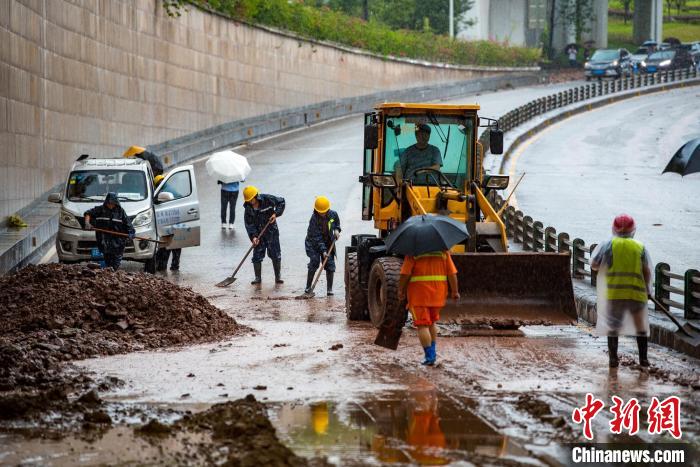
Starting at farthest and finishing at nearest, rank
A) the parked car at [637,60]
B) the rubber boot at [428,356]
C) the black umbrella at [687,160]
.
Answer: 1. the parked car at [637,60]
2. the black umbrella at [687,160]
3. the rubber boot at [428,356]

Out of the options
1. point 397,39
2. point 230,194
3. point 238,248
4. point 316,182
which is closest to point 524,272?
point 238,248

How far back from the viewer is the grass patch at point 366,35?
5438 centimetres

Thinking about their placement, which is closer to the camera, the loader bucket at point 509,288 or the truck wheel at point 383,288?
the truck wheel at point 383,288

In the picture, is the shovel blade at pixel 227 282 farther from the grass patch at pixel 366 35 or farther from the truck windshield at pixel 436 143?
the grass patch at pixel 366 35

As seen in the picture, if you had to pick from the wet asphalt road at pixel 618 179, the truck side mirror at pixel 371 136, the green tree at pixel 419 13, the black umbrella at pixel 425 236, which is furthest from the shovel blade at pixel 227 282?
the green tree at pixel 419 13

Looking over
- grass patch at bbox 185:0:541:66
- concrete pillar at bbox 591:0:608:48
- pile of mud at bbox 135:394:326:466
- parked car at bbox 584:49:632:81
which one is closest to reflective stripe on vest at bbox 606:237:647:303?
pile of mud at bbox 135:394:326:466

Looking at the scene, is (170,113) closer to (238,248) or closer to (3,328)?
(238,248)

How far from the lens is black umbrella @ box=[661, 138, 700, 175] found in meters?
15.3

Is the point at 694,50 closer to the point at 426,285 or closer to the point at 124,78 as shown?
the point at 124,78

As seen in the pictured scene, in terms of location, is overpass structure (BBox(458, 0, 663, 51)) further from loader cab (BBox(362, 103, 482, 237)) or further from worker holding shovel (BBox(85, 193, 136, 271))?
loader cab (BBox(362, 103, 482, 237))

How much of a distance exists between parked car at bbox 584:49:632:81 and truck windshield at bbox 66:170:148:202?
59.9m

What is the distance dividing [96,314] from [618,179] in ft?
89.5

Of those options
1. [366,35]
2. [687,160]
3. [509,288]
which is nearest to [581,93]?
[366,35]

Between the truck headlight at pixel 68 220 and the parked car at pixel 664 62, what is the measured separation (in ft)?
215
